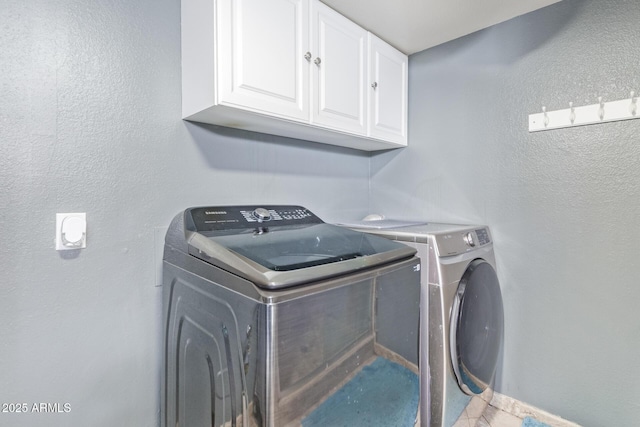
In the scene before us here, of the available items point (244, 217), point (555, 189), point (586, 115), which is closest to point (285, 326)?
point (244, 217)

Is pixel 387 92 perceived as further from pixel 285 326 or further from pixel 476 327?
pixel 285 326

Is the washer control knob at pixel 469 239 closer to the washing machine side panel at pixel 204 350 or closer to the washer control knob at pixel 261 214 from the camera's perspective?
the washer control knob at pixel 261 214

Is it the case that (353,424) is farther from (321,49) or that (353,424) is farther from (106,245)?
(321,49)

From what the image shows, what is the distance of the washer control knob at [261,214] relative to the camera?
4.85ft

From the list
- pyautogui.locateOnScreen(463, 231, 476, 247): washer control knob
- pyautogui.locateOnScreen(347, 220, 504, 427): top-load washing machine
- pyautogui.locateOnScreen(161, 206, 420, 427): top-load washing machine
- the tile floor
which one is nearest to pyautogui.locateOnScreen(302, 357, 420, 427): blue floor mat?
pyautogui.locateOnScreen(161, 206, 420, 427): top-load washing machine

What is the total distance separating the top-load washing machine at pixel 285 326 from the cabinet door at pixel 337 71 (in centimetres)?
64

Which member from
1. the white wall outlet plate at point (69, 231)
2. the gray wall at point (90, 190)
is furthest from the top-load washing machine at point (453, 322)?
the white wall outlet plate at point (69, 231)

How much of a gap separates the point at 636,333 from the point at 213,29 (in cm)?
220

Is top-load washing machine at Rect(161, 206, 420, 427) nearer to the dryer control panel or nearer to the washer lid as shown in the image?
the washer lid

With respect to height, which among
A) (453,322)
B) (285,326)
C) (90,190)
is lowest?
(453,322)

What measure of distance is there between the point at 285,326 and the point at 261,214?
801 mm

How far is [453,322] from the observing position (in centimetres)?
133

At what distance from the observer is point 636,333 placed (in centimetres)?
143

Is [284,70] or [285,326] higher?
[284,70]
